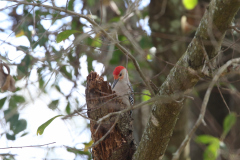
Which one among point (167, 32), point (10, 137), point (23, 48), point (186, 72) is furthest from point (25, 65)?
point (167, 32)

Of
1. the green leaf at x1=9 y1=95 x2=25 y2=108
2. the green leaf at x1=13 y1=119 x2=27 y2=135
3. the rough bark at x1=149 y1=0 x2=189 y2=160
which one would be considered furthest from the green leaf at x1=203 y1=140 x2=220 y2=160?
the rough bark at x1=149 y1=0 x2=189 y2=160

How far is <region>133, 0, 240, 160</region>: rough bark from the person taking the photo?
220cm

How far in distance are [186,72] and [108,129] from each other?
3.53 feet

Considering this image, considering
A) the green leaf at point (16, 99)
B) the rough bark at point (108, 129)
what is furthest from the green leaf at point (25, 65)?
the rough bark at point (108, 129)

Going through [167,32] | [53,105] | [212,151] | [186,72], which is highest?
[167,32]

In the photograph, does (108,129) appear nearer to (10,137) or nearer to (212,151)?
(10,137)

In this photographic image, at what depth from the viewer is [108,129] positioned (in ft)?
9.70

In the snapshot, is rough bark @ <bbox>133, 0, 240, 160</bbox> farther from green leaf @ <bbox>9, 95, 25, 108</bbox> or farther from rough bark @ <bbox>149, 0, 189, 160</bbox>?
rough bark @ <bbox>149, 0, 189, 160</bbox>

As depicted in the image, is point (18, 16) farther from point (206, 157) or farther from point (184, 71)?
point (206, 157)

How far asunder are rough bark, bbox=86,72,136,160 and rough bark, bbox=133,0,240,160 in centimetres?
22

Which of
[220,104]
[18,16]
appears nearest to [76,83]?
[18,16]

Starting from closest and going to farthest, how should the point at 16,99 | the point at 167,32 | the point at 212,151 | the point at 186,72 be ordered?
the point at 212,151 → the point at 186,72 → the point at 16,99 → the point at 167,32

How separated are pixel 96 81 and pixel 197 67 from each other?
1200mm

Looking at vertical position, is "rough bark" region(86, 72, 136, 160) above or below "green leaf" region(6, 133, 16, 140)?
below
